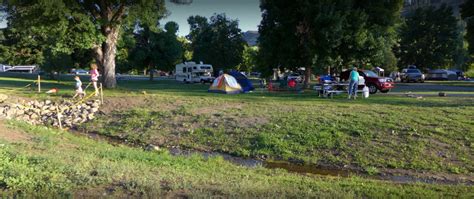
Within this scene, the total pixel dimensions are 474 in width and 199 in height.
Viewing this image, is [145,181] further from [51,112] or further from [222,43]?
[222,43]

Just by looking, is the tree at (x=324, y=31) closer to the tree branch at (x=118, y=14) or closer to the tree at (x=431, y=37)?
the tree branch at (x=118, y=14)

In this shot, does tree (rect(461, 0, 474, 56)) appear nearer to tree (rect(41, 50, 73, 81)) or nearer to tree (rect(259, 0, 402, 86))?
tree (rect(259, 0, 402, 86))

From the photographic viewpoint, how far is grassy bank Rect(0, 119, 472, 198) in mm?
6059

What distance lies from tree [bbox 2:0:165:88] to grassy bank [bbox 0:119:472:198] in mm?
17229

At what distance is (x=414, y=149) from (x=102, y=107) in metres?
14.1

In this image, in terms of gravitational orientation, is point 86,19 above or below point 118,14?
below

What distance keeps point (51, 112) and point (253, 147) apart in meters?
11.4

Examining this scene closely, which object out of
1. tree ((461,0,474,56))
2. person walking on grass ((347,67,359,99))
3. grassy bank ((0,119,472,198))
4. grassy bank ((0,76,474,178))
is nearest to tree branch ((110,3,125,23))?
grassy bank ((0,76,474,178))

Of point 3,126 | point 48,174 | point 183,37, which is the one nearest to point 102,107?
point 3,126

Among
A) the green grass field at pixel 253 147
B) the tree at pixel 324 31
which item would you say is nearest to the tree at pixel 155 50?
the tree at pixel 324 31

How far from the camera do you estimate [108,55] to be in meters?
27.9

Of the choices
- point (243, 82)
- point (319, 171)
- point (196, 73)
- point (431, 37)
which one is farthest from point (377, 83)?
point (431, 37)

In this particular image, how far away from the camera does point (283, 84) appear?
2972 centimetres

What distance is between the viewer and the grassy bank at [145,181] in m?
6.06
